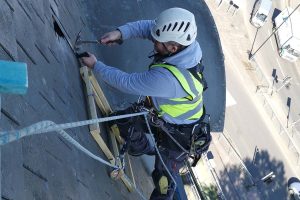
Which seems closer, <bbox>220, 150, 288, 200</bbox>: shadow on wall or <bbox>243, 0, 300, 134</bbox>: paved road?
<bbox>220, 150, 288, 200</bbox>: shadow on wall

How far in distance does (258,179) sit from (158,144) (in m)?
13.8

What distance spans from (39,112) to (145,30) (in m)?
2.67

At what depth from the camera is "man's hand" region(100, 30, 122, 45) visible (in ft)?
15.9

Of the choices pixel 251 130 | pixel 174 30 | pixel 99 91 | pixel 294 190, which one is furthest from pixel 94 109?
pixel 294 190

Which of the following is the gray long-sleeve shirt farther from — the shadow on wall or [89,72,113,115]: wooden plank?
the shadow on wall

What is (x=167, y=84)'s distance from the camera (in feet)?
14.0

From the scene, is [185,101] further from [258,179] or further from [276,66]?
[276,66]

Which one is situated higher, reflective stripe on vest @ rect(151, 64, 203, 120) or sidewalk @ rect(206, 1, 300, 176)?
reflective stripe on vest @ rect(151, 64, 203, 120)

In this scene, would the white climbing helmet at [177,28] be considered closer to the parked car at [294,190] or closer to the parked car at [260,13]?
the parked car at [294,190]

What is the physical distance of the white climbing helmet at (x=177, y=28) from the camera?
14.0ft

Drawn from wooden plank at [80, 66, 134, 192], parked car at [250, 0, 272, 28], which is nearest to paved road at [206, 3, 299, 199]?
parked car at [250, 0, 272, 28]

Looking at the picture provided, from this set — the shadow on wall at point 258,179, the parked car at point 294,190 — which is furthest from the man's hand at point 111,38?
the parked car at point 294,190

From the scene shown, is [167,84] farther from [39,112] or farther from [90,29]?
[90,29]

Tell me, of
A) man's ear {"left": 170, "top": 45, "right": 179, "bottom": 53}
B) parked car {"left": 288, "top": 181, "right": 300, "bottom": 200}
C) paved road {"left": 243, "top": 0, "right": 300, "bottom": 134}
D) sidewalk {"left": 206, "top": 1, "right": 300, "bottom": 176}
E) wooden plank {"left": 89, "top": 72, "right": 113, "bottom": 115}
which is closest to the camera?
man's ear {"left": 170, "top": 45, "right": 179, "bottom": 53}
